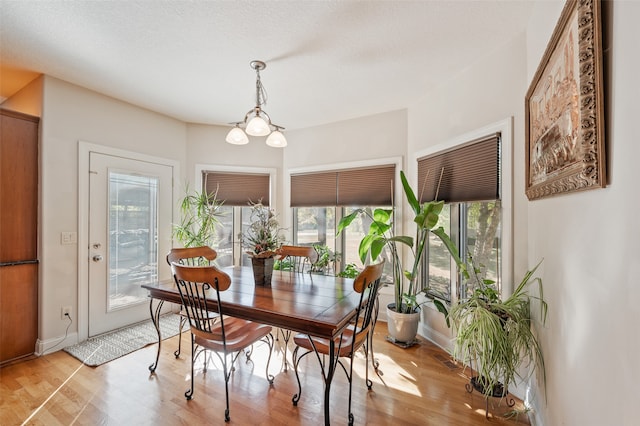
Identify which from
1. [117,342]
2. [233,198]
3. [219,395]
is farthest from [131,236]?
[219,395]

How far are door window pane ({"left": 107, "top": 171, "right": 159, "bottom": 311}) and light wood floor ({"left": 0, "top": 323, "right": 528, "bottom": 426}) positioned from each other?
0.83 metres

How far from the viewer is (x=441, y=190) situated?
114 inches

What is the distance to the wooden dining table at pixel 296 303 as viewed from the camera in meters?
1.60

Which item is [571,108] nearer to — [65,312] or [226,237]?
[226,237]

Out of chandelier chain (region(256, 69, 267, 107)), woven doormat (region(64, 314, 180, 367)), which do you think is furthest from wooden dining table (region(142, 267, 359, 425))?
chandelier chain (region(256, 69, 267, 107))

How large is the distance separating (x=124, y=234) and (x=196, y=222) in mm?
845

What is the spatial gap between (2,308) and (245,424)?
8.35ft

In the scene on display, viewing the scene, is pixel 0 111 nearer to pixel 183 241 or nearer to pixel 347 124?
pixel 183 241

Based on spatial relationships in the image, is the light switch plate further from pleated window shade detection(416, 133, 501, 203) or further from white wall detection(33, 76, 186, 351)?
pleated window shade detection(416, 133, 501, 203)

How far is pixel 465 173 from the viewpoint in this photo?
103 inches

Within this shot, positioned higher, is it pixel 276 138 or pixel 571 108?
pixel 276 138

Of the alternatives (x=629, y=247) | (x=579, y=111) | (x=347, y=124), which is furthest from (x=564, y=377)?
(x=347, y=124)

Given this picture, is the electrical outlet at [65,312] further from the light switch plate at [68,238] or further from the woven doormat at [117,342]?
the light switch plate at [68,238]

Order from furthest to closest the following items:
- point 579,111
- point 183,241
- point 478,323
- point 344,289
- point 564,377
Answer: point 183,241 → point 344,289 → point 478,323 → point 564,377 → point 579,111
